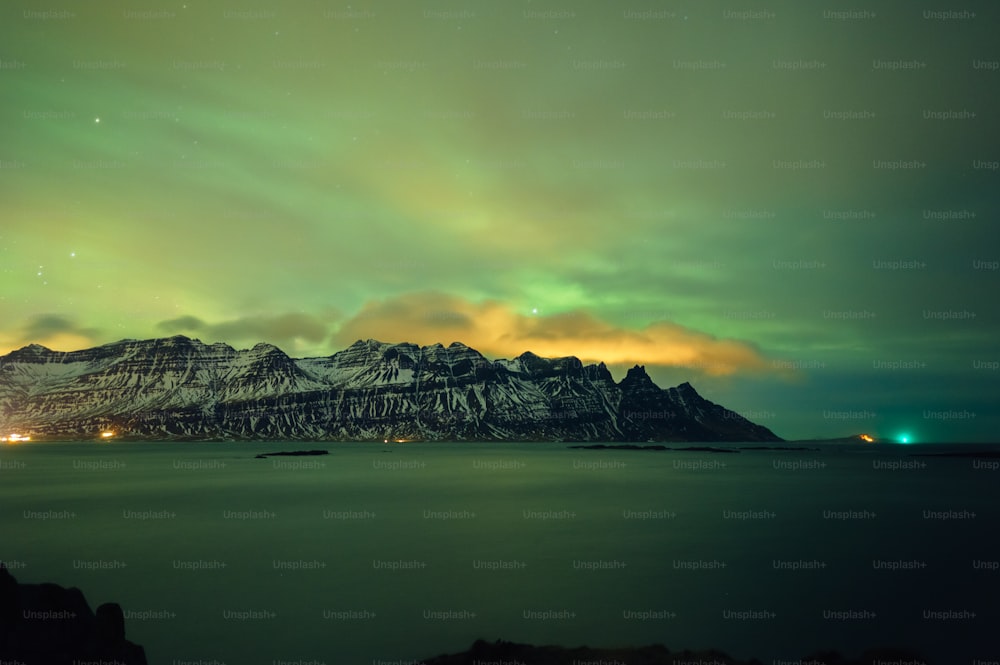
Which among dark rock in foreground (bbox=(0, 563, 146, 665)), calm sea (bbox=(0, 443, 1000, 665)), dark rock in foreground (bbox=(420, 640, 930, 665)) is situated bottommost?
calm sea (bbox=(0, 443, 1000, 665))

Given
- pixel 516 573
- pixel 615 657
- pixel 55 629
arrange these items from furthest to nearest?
Result: 1. pixel 516 573
2. pixel 615 657
3. pixel 55 629

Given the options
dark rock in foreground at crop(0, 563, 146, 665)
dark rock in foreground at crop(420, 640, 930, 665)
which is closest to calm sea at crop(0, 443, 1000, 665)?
dark rock in foreground at crop(420, 640, 930, 665)

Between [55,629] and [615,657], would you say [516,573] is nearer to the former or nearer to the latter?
[615,657]

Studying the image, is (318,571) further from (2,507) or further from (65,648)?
(2,507)

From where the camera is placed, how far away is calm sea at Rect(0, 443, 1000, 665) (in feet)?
81.1

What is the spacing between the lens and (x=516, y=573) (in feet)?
116

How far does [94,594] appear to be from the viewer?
30.8 m

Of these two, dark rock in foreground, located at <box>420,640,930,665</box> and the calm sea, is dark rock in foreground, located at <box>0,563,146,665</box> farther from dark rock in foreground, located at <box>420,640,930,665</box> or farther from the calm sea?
dark rock in foreground, located at <box>420,640,930,665</box>

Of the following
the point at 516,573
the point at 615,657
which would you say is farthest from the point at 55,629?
the point at 516,573

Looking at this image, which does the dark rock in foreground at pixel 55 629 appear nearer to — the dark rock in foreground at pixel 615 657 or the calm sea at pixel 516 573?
the calm sea at pixel 516 573

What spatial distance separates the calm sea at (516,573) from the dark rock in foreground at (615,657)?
149 inches

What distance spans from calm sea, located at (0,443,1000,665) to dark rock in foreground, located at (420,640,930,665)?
3.79m

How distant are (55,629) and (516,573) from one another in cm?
2379

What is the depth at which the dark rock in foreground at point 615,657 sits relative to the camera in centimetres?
1898
